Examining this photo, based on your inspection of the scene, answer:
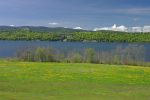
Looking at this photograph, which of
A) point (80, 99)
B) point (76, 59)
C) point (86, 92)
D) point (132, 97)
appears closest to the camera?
point (80, 99)

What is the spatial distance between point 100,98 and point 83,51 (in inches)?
2395

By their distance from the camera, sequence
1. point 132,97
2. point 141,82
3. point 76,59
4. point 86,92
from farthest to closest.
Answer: point 76,59
point 141,82
point 86,92
point 132,97

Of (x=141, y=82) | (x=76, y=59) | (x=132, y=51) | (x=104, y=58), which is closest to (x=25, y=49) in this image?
(x=76, y=59)

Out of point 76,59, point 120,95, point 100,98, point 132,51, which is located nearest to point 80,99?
point 100,98

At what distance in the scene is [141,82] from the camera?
160ft

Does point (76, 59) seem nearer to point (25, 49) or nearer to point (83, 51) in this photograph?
point (83, 51)

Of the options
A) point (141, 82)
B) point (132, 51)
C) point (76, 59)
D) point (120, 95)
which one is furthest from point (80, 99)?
point (132, 51)

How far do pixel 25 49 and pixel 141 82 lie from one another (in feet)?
159

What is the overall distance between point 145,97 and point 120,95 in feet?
7.16

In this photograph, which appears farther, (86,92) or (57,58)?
(57,58)

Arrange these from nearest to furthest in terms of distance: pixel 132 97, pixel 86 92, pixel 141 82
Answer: pixel 132 97
pixel 86 92
pixel 141 82

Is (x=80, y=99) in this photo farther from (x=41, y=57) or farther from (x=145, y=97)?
(x=41, y=57)

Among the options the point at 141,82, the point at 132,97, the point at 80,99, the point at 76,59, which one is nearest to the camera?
the point at 80,99

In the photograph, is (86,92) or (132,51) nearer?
(86,92)
